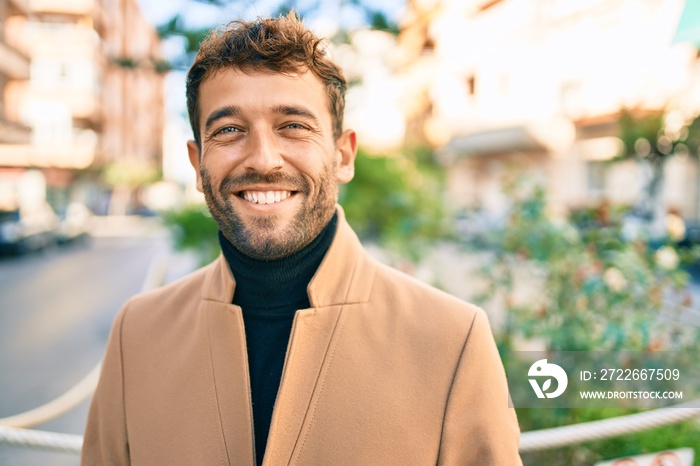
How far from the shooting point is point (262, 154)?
136 cm

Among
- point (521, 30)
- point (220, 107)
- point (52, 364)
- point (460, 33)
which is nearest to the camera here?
point (220, 107)

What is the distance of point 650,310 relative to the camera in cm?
341

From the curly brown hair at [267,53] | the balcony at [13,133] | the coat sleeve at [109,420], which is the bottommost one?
the coat sleeve at [109,420]

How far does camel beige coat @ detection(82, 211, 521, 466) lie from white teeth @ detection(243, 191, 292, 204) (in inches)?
7.3

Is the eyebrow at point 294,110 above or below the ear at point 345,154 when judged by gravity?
above

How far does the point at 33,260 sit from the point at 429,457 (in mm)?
20885

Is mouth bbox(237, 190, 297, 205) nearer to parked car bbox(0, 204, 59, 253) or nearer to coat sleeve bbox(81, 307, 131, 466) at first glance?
coat sleeve bbox(81, 307, 131, 466)

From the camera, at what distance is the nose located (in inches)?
53.5


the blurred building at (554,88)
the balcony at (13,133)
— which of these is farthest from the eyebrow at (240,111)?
the balcony at (13,133)

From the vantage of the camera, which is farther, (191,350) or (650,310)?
(650,310)

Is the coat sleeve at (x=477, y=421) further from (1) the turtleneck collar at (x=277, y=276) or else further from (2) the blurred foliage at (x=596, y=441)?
(2) the blurred foliage at (x=596, y=441)

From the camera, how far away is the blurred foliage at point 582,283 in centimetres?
326

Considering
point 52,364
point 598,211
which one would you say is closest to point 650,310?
point 598,211

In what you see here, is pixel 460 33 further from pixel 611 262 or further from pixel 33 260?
pixel 611 262
